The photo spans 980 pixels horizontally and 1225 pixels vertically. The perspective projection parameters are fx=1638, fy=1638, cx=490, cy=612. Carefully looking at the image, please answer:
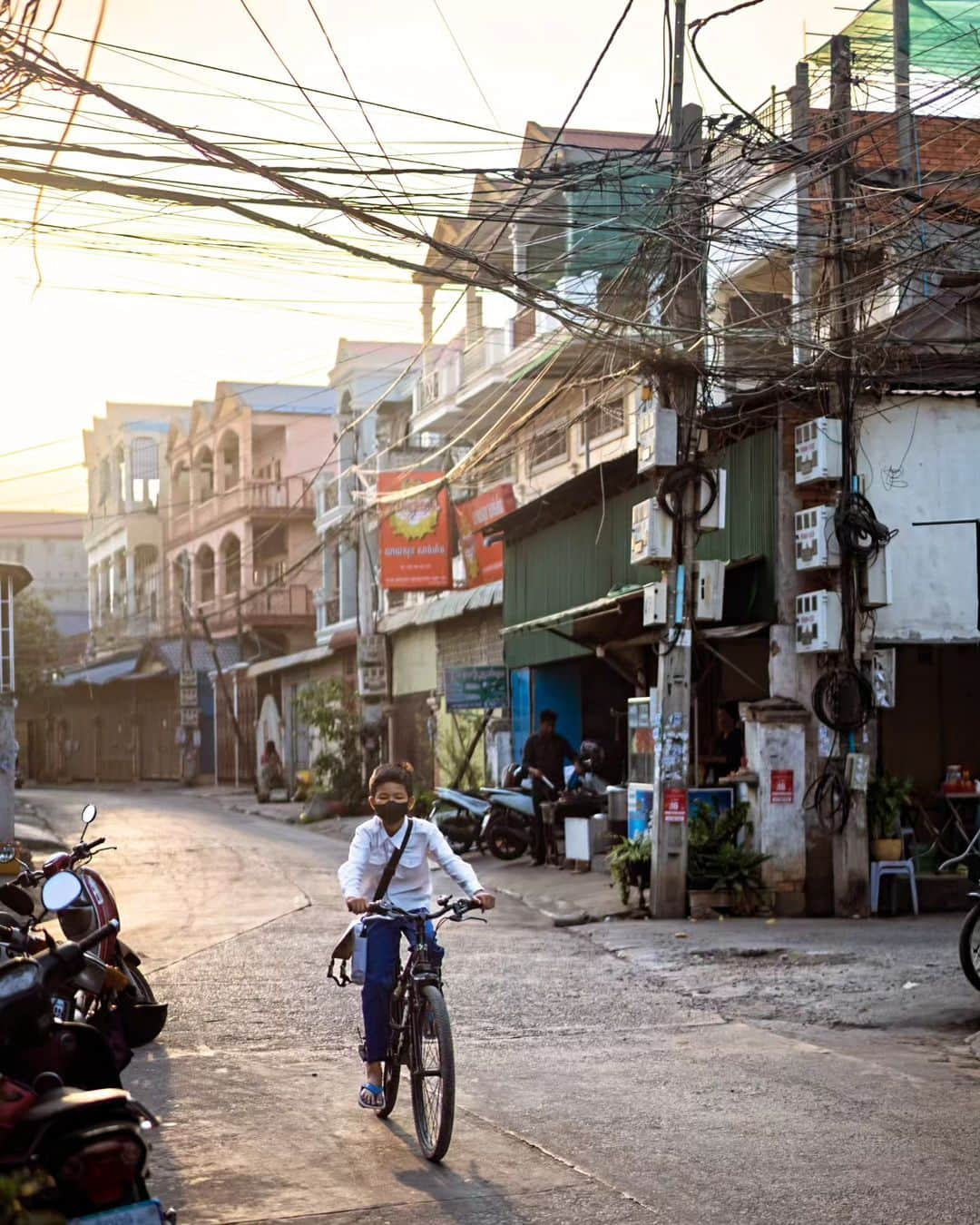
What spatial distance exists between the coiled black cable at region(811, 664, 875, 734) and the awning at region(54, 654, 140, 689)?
44594 millimetres

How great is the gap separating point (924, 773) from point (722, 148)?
724 cm

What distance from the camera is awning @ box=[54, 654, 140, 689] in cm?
5822

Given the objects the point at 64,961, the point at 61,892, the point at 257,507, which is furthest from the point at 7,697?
the point at 257,507

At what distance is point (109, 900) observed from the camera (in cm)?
849

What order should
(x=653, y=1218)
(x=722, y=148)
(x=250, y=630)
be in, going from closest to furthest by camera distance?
(x=653, y=1218) → (x=722, y=148) → (x=250, y=630)

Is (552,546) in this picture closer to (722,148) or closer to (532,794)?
(532,794)

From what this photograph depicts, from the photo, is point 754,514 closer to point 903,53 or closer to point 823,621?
point 823,621

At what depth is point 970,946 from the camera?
10.6 m

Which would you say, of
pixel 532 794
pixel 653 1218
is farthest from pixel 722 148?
pixel 653 1218

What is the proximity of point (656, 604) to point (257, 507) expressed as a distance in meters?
39.1

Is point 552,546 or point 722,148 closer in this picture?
point 722,148

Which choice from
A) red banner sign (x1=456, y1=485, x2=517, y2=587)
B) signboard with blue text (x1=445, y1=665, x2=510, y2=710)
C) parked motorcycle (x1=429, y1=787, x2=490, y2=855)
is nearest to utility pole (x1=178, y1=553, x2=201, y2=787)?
red banner sign (x1=456, y1=485, x2=517, y2=587)

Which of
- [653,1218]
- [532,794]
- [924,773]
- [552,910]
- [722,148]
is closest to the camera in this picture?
[653,1218]

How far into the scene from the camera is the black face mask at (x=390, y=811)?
7855 millimetres
